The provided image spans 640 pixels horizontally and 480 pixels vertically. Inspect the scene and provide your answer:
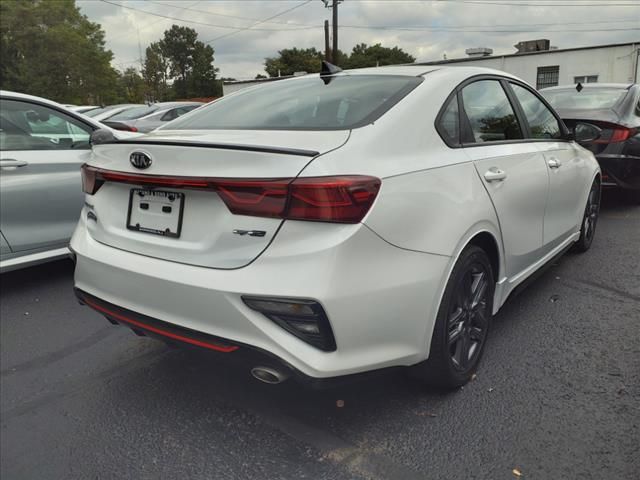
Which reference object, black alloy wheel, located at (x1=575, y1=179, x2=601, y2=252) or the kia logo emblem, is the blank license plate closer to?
the kia logo emblem

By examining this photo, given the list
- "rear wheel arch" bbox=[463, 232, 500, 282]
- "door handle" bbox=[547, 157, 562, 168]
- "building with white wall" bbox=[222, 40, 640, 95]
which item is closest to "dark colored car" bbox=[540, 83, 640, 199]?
"door handle" bbox=[547, 157, 562, 168]

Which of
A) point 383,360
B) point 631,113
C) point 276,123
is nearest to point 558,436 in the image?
point 383,360

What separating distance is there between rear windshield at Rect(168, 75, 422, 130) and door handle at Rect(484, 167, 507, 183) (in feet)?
1.82

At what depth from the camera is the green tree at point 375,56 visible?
251ft

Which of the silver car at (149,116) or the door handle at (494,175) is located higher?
the silver car at (149,116)

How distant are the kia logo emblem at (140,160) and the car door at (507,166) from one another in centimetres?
145

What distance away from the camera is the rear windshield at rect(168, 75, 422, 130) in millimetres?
2338

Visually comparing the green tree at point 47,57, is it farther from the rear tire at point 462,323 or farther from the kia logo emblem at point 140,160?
the rear tire at point 462,323

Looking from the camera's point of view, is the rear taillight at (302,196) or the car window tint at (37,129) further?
the car window tint at (37,129)

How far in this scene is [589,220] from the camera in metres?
4.66

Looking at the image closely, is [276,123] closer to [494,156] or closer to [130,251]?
[130,251]

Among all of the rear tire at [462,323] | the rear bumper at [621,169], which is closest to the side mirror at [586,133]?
the rear bumper at [621,169]

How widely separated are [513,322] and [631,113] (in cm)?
391

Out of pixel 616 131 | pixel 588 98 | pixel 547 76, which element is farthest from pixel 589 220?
pixel 547 76
